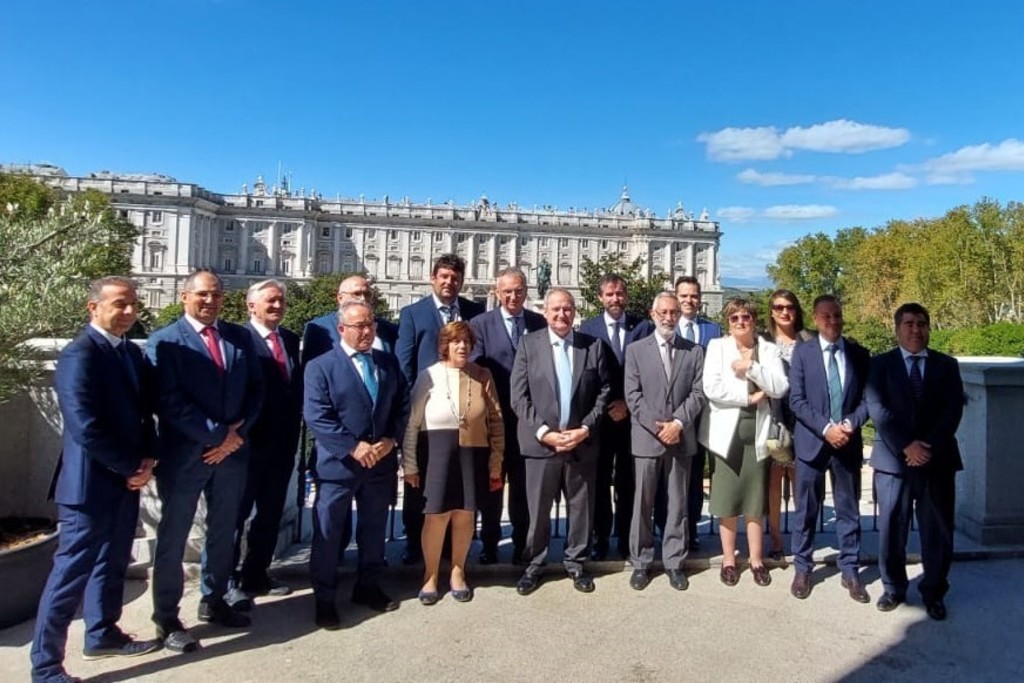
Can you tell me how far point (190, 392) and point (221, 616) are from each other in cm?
121

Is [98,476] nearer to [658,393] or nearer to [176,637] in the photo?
[176,637]

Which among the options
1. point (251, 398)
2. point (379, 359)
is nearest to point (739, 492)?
point (379, 359)

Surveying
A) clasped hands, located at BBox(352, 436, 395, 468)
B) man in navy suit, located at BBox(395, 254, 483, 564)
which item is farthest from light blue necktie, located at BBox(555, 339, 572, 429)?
clasped hands, located at BBox(352, 436, 395, 468)

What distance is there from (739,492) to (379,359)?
7.65 ft

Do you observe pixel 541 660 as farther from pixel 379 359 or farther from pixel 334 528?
pixel 379 359

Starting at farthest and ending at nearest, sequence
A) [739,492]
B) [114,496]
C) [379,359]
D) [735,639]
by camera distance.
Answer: [739,492]
[379,359]
[735,639]
[114,496]

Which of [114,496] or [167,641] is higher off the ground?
[114,496]

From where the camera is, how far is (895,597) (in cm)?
392

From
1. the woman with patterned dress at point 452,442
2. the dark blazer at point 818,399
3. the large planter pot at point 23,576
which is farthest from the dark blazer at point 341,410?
the dark blazer at point 818,399

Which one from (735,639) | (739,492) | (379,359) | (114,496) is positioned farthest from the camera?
Result: (739,492)

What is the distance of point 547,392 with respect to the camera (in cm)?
409

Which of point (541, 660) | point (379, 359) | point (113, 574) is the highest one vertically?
point (379, 359)

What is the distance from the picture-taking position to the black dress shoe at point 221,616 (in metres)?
3.61

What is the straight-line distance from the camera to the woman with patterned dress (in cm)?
388
